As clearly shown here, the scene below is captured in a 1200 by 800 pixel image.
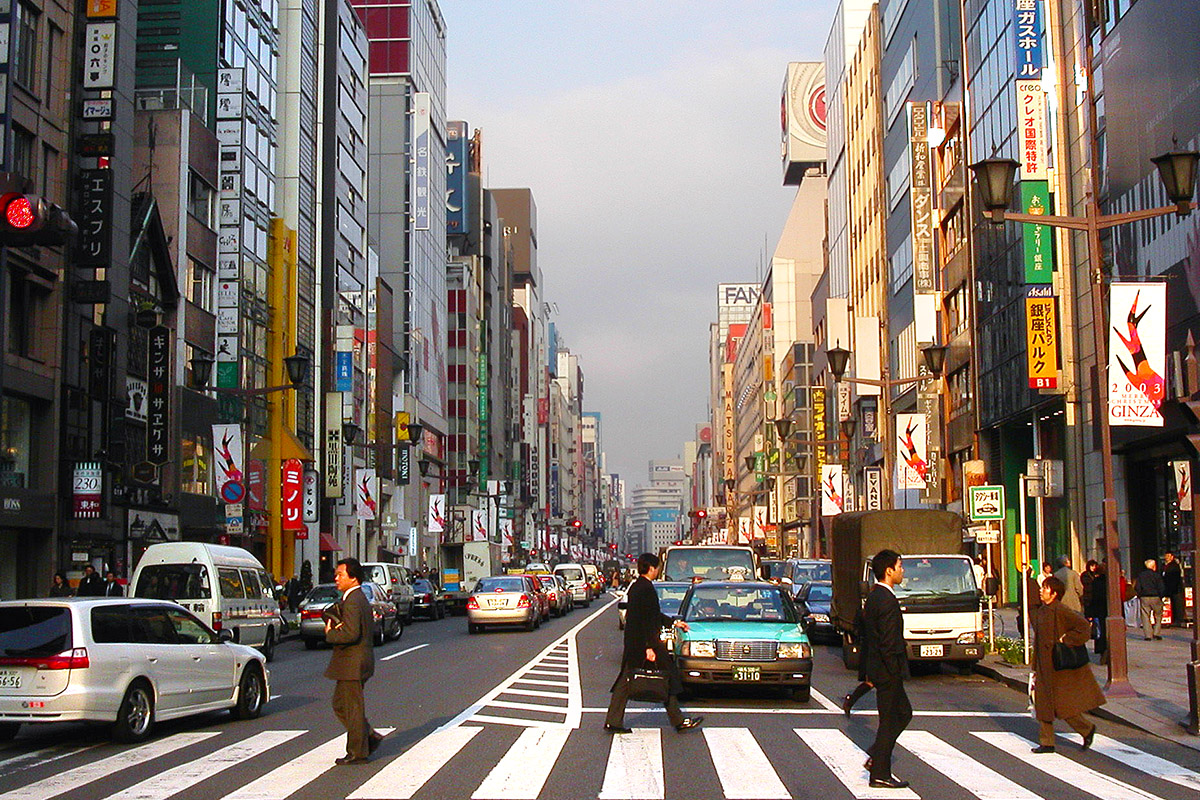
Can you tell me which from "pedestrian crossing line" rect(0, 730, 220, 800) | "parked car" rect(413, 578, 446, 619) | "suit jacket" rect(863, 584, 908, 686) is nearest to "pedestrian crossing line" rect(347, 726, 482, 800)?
"pedestrian crossing line" rect(0, 730, 220, 800)

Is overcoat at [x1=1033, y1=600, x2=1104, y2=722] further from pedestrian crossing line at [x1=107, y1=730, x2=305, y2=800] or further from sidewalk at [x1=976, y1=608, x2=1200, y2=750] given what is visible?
pedestrian crossing line at [x1=107, y1=730, x2=305, y2=800]

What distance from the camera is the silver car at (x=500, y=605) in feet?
124

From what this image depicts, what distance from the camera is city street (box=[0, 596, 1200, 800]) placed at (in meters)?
11.0

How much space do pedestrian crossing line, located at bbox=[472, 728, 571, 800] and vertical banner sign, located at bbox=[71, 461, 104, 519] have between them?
24528mm

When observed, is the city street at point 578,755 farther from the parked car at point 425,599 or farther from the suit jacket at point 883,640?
the parked car at point 425,599

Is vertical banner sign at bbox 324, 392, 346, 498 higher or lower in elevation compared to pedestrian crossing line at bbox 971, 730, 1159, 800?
higher

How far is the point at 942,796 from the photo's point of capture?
1073cm

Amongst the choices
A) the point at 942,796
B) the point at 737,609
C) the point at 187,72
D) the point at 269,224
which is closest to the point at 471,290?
the point at 269,224

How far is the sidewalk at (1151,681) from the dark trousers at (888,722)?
437 cm

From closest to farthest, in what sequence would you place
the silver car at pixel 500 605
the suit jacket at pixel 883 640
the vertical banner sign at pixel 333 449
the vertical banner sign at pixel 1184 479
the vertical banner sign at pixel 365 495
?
the suit jacket at pixel 883 640 → the vertical banner sign at pixel 1184 479 → the silver car at pixel 500 605 → the vertical banner sign at pixel 365 495 → the vertical banner sign at pixel 333 449

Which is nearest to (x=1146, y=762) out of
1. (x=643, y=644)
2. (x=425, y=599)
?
(x=643, y=644)

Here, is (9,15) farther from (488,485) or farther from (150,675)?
(488,485)

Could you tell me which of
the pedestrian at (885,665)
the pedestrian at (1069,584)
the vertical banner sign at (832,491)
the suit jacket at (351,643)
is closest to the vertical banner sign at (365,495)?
the vertical banner sign at (832,491)

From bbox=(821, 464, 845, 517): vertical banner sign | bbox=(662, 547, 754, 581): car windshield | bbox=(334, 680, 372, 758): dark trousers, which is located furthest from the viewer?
bbox=(821, 464, 845, 517): vertical banner sign
